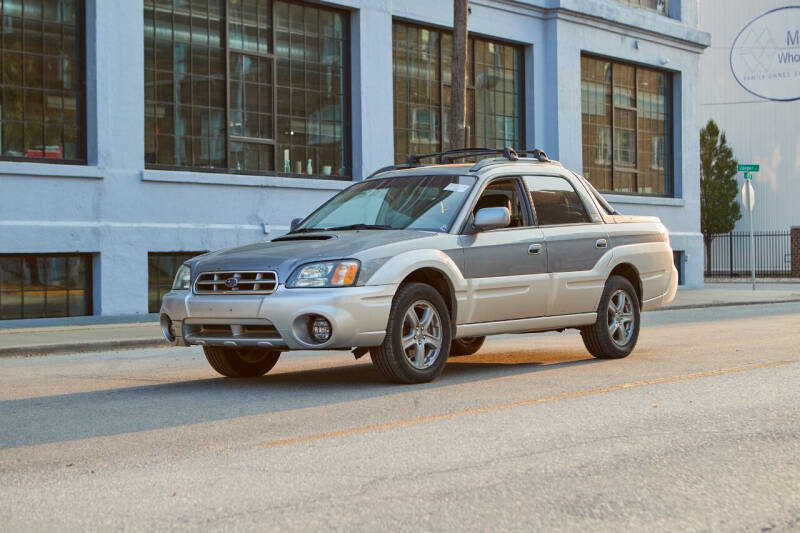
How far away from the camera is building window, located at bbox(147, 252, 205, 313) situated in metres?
19.8

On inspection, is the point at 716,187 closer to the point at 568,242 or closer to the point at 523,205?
the point at 568,242

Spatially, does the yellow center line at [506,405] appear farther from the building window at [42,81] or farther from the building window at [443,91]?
the building window at [443,91]

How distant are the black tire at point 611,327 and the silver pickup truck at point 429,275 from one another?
1 centimetres

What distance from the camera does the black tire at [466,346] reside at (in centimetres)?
1210

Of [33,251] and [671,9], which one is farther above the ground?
[671,9]

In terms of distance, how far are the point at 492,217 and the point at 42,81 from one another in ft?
36.1

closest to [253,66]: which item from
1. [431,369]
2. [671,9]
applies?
[431,369]

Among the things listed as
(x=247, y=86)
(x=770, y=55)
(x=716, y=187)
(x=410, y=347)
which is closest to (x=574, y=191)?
(x=410, y=347)

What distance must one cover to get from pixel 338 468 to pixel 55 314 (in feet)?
44.1

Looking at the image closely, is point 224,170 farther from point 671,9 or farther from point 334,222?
point 671,9

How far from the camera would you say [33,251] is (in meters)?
17.8

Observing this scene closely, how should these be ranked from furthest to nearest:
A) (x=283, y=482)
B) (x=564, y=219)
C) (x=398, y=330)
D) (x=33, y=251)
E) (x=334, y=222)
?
1. (x=33, y=251)
2. (x=564, y=219)
3. (x=334, y=222)
4. (x=398, y=330)
5. (x=283, y=482)

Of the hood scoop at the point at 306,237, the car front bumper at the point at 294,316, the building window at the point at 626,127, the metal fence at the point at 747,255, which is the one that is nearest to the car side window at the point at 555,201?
→ the hood scoop at the point at 306,237

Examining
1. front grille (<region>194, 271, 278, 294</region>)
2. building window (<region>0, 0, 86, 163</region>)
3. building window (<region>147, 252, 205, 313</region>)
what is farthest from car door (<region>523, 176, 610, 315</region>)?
building window (<region>147, 252, 205, 313</region>)
